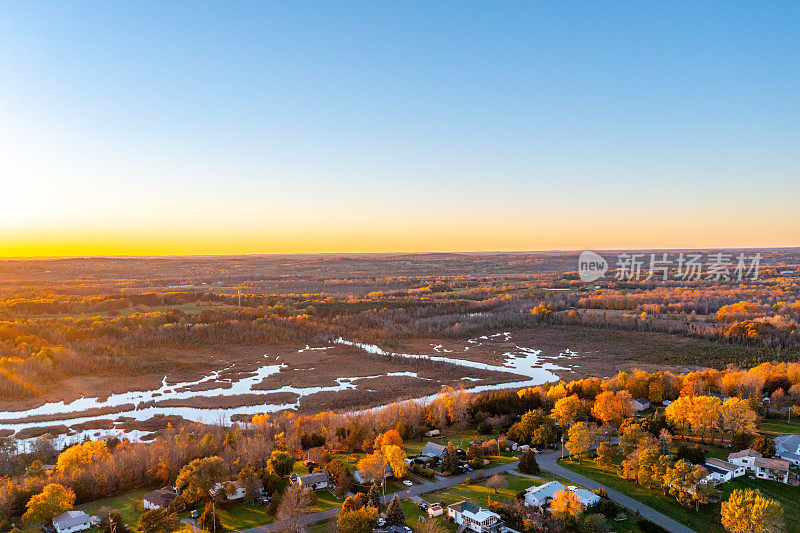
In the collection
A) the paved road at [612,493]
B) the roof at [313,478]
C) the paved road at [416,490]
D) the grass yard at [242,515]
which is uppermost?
the roof at [313,478]

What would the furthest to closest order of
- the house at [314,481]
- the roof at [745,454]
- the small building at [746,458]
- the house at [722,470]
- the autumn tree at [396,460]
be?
1. the roof at [745,454]
2. the small building at [746,458]
3. the autumn tree at [396,460]
4. the house at [722,470]
5. the house at [314,481]

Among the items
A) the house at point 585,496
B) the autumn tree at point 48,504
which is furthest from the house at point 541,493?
the autumn tree at point 48,504

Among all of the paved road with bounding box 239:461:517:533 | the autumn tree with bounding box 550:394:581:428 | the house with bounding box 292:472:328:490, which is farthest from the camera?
the autumn tree with bounding box 550:394:581:428

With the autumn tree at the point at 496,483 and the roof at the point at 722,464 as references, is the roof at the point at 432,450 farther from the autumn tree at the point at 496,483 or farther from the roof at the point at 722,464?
the roof at the point at 722,464

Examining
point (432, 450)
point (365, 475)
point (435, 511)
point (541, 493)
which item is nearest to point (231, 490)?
point (365, 475)

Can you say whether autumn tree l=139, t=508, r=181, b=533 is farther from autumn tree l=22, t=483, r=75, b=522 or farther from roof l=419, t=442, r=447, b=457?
roof l=419, t=442, r=447, b=457

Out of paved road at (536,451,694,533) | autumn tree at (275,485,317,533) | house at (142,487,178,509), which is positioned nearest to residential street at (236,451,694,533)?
paved road at (536,451,694,533)
